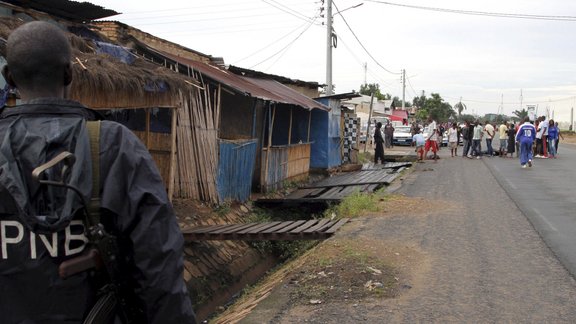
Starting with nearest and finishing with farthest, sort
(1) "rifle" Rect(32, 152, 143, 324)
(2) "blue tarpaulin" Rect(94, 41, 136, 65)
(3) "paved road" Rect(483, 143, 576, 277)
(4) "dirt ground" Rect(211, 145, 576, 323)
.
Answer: (1) "rifle" Rect(32, 152, 143, 324)
(4) "dirt ground" Rect(211, 145, 576, 323)
(3) "paved road" Rect(483, 143, 576, 277)
(2) "blue tarpaulin" Rect(94, 41, 136, 65)

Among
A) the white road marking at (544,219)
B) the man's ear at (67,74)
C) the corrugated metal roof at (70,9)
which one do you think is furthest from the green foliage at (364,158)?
the man's ear at (67,74)

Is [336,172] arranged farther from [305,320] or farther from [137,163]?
[137,163]

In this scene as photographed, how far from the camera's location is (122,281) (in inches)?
75.2

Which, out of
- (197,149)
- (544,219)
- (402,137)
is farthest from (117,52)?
(402,137)

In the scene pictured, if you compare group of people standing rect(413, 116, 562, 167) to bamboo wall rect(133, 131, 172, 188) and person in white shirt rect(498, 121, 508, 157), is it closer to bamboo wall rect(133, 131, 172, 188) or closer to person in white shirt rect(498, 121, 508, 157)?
person in white shirt rect(498, 121, 508, 157)

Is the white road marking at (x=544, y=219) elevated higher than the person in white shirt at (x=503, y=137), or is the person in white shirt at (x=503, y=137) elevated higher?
the person in white shirt at (x=503, y=137)

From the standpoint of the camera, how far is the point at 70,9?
920cm

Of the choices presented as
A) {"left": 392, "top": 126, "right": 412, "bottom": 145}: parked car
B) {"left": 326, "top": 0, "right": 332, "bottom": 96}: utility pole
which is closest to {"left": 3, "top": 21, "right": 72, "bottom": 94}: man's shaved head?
{"left": 326, "top": 0, "right": 332, "bottom": 96}: utility pole

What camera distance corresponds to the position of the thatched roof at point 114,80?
7.45 m

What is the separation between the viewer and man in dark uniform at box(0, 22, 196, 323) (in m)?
1.80

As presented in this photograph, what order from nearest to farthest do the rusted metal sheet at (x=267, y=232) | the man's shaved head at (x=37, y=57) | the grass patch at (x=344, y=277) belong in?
the man's shaved head at (x=37, y=57) < the grass patch at (x=344, y=277) < the rusted metal sheet at (x=267, y=232)

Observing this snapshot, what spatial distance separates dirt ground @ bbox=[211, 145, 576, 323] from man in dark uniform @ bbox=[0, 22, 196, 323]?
3.07 m

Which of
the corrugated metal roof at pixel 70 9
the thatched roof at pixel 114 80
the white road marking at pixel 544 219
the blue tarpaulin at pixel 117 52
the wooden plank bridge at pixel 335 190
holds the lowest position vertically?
the wooden plank bridge at pixel 335 190

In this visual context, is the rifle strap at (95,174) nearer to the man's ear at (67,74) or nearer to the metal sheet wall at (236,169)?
the man's ear at (67,74)
